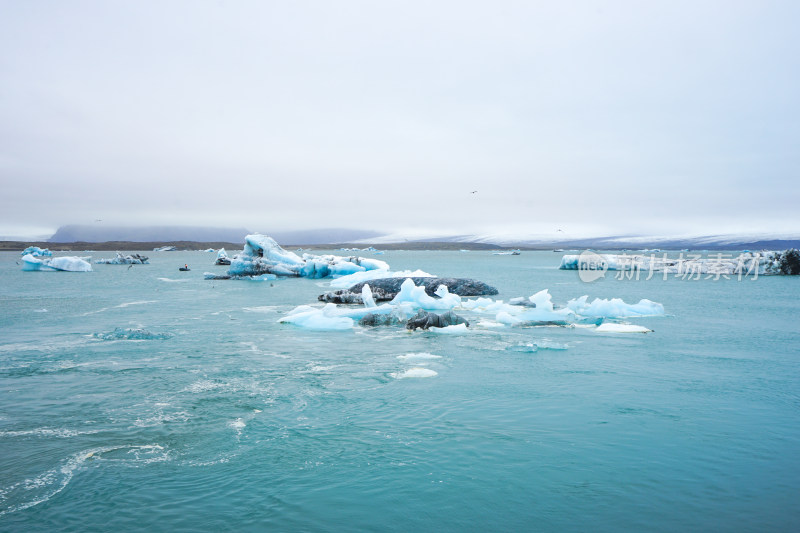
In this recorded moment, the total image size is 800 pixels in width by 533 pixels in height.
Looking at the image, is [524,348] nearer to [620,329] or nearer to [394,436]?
[620,329]

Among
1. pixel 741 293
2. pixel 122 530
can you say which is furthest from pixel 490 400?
pixel 741 293

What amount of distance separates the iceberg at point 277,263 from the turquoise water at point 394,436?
Answer: 96.6 feet

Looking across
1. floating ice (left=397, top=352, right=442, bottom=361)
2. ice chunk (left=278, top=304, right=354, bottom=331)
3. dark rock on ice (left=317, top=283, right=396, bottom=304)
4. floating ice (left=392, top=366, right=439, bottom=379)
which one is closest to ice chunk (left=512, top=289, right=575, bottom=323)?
ice chunk (left=278, top=304, right=354, bottom=331)

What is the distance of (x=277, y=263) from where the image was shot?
44719mm

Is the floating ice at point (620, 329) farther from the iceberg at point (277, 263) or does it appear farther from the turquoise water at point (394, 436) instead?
the iceberg at point (277, 263)

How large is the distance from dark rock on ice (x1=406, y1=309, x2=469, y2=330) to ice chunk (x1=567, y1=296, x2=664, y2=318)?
5.47 m

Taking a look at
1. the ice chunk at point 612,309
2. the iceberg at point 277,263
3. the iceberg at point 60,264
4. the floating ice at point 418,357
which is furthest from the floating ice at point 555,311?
the iceberg at point 60,264

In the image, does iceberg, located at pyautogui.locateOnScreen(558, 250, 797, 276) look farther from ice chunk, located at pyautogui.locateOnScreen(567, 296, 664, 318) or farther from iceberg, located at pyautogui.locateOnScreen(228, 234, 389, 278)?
ice chunk, located at pyautogui.locateOnScreen(567, 296, 664, 318)

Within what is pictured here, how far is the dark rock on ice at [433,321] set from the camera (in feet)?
52.2

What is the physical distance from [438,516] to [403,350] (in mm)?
7839

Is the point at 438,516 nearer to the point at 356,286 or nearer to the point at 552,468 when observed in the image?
the point at 552,468

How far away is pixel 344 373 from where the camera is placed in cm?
1031

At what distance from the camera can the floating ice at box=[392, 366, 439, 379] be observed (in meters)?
10.0

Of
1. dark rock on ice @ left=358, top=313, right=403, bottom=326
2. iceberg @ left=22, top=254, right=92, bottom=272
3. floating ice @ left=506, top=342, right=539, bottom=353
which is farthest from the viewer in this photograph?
iceberg @ left=22, top=254, right=92, bottom=272
